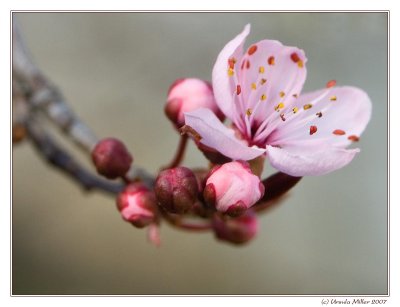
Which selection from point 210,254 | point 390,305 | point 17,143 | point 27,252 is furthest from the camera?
point 210,254

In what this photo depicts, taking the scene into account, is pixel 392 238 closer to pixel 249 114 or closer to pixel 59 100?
pixel 249 114

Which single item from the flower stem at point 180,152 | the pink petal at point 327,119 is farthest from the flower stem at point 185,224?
the pink petal at point 327,119

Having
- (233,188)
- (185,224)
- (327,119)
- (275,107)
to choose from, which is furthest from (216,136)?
(185,224)

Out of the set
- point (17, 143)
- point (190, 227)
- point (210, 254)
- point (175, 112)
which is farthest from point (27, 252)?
point (175, 112)

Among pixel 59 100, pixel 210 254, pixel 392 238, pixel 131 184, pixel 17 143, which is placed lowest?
pixel 210 254

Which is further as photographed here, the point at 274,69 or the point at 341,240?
the point at 341,240

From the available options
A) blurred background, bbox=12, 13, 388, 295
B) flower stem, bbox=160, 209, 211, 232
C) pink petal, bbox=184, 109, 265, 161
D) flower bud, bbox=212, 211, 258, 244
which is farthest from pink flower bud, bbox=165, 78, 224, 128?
blurred background, bbox=12, 13, 388, 295
